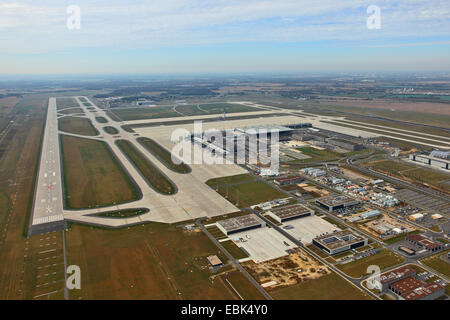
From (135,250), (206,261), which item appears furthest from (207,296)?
(135,250)

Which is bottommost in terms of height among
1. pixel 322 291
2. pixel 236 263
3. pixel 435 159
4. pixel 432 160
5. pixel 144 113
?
pixel 322 291

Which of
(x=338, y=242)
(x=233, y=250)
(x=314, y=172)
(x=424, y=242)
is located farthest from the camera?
(x=314, y=172)

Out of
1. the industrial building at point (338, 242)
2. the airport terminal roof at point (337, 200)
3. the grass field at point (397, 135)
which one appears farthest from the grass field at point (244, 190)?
the grass field at point (397, 135)

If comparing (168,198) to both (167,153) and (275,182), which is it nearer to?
(275,182)

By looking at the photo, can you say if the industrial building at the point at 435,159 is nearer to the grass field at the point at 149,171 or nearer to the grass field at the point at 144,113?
the grass field at the point at 149,171

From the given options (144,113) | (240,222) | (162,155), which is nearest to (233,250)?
(240,222)

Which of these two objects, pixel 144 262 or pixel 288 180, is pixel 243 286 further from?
pixel 288 180
